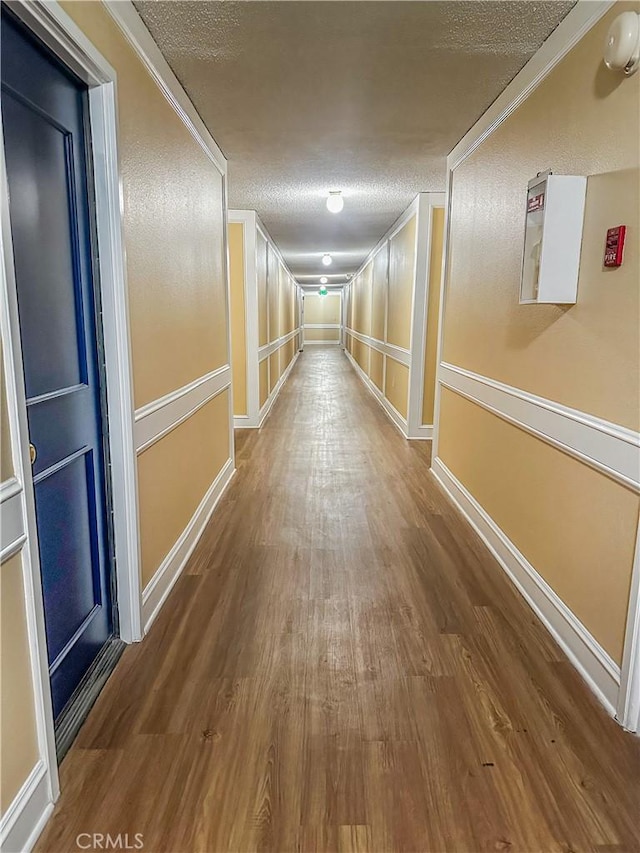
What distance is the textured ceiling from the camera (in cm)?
196

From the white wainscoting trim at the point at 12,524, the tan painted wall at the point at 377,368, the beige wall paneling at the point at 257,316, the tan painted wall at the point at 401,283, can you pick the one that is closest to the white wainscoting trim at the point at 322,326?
the tan painted wall at the point at 377,368

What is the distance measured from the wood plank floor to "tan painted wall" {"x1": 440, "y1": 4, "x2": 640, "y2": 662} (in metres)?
0.36

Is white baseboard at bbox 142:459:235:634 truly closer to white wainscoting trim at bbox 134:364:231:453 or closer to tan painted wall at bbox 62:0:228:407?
white wainscoting trim at bbox 134:364:231:453

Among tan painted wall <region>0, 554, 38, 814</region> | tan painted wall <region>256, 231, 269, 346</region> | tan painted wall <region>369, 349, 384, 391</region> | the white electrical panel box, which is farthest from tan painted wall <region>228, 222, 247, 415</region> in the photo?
tan painted wall <region>0, 554, 38, 814</region>

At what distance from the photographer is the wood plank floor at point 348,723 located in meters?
1.30

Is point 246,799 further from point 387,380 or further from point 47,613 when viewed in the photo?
point 387,380

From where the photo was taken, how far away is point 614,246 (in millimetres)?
1674

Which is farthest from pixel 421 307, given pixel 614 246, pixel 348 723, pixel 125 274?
pixel 348 723

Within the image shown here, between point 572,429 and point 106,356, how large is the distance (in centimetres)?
176

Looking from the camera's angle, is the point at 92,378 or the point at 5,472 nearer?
the point at 5,472

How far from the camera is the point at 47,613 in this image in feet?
4.97

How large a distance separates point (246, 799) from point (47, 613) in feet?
2.54

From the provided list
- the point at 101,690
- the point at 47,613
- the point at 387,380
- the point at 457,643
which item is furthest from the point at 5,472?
the point at 387,380

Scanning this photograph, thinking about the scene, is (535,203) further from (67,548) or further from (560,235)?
(67,548)
